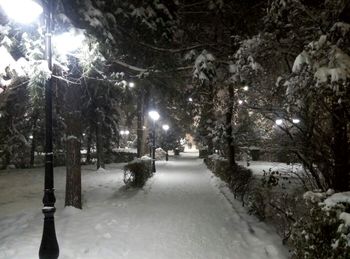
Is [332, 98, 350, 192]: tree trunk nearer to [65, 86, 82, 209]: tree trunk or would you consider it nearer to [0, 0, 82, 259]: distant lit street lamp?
[0, 0, 82, 259]: distant lit street lamp

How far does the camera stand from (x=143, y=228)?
32.1ft

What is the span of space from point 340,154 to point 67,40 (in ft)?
19.1

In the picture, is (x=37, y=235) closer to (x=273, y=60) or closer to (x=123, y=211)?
(x=123, y=211)

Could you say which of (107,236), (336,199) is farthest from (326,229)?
(107,236)

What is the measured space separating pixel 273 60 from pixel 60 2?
4998 millimetres

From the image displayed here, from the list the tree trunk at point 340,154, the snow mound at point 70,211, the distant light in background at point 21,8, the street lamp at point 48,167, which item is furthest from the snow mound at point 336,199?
the snow mound at point 70,211

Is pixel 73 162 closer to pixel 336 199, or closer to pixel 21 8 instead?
pixel 21 8

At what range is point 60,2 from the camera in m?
9.48

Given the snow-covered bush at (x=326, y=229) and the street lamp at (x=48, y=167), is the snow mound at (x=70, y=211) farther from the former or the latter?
the snow-covered bush at (x=326, y=229)

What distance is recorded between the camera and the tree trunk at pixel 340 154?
754cm

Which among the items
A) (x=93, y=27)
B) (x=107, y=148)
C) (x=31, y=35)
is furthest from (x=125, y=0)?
(x=107, y=148)

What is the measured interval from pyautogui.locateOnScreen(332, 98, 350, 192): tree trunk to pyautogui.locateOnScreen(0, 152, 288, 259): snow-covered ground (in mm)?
1669

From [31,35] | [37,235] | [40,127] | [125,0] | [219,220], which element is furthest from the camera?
[40,127]

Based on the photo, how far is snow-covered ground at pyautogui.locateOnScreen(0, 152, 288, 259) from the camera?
7898 millimetres
